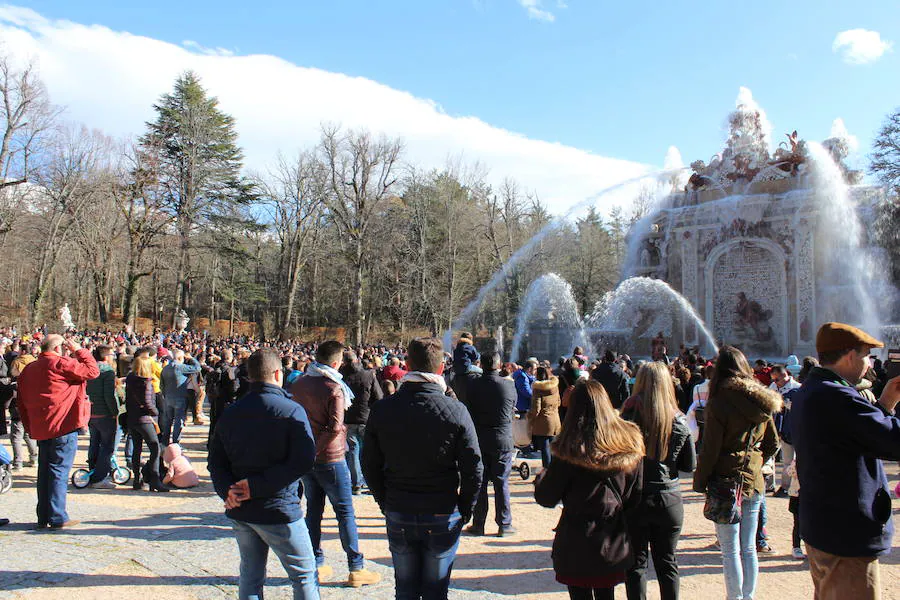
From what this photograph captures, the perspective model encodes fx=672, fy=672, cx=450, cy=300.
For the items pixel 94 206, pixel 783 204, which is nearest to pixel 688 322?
pixel 783 204

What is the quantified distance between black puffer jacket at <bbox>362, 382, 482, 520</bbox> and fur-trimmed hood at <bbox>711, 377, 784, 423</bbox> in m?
1.69

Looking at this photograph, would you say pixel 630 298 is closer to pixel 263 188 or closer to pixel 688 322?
pixel 688 322

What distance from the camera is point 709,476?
4273 mm

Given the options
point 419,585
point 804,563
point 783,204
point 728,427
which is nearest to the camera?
point 419,585

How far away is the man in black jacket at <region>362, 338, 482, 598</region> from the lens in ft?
11.8

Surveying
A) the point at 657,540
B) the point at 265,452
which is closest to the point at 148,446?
the point at 265,452

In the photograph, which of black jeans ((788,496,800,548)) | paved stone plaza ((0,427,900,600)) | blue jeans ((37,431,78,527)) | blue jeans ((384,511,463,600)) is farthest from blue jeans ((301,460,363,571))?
black jeans ((788,496,800,548))

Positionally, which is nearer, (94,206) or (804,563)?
(804,563)

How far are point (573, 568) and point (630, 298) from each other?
85.6ft

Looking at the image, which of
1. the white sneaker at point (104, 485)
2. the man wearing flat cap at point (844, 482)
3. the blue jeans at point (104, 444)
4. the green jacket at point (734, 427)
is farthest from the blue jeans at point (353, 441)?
the man wearing flat cap at point (844, 482)

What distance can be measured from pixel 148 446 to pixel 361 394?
2877 mm

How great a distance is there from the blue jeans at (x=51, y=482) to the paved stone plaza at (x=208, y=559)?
0.17 metres

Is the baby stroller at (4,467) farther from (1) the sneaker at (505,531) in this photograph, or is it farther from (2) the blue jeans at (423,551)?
(2) the blue jeans at (423,551)

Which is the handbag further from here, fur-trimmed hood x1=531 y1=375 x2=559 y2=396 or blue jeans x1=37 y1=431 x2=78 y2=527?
blue jeans x1=37 y1=431 x2=78 y2=527
